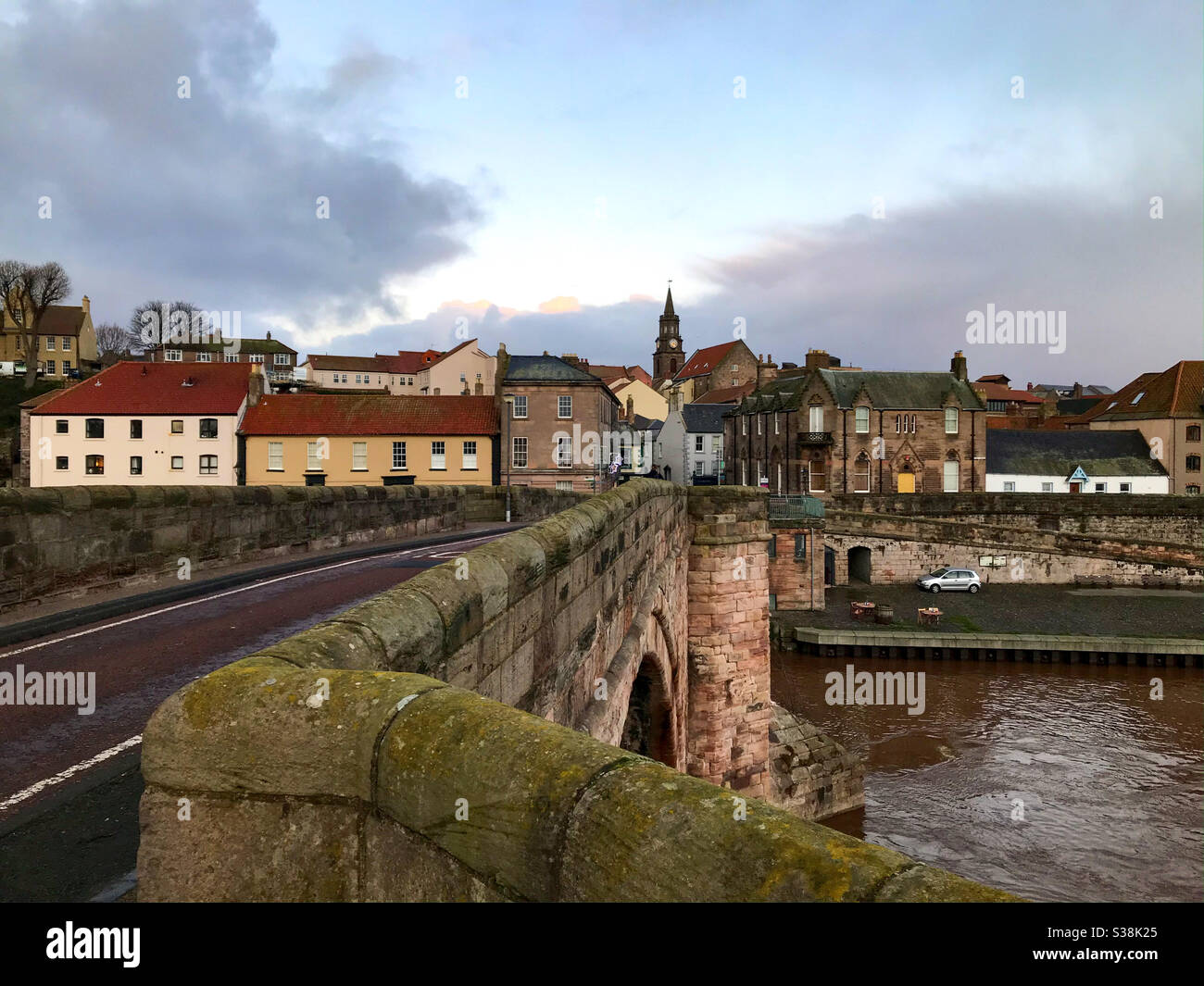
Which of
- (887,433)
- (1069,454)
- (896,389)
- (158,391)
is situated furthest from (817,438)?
(158,391)

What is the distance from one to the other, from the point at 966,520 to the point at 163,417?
47.4 m

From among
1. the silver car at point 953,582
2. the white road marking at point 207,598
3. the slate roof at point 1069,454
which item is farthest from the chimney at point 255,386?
the slate roof at point 1069,454

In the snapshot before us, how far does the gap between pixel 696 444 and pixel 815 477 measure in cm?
2386

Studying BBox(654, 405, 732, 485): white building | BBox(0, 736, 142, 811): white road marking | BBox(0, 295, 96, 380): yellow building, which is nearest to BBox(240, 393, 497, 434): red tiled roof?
BBox(654, 405, 732, 485): white building

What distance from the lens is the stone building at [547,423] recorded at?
148 feet

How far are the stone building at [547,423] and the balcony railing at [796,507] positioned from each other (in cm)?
1008

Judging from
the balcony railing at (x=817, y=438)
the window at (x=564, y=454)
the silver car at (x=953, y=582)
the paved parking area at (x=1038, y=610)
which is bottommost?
the paved parking area at (x=1038, y=610)

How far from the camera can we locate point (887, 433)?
5588cm

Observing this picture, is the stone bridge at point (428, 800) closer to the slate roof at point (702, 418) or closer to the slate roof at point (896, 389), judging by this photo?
the slate roof at point (896, 389)

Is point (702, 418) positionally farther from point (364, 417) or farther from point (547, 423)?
point (364, 417)

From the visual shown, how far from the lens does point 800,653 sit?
35562 mm
